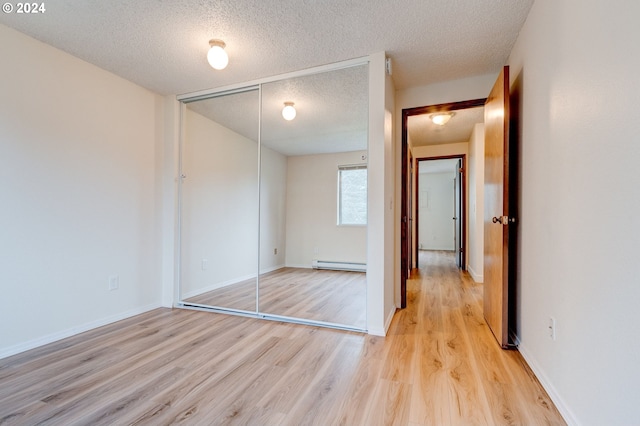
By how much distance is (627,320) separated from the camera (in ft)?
3.21

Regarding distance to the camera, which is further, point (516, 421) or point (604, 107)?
point (516, 421)

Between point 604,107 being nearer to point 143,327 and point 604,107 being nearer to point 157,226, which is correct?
point 143,327

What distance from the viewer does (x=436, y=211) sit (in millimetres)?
9375

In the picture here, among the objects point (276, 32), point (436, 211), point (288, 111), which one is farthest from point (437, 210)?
point (276, 32)

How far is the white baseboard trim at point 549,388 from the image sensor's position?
52.7 inches

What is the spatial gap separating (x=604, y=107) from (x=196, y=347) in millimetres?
2757

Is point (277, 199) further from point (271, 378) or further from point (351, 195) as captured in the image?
point (271, 378)

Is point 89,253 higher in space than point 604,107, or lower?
lower

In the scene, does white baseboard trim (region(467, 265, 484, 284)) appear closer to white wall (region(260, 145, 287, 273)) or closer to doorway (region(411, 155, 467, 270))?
white wall (region(260, 145, 287, 273))

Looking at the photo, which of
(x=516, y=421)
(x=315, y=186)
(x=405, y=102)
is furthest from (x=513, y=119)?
(x=315, y=186)

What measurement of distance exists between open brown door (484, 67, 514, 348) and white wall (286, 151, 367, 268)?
170 centimetres

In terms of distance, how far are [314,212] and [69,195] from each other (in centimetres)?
263

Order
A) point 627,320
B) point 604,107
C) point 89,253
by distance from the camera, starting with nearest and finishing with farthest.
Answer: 1. point 627,320
2. point 604,107
3. point 89,253

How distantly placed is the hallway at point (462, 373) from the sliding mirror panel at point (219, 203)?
5.94ft
